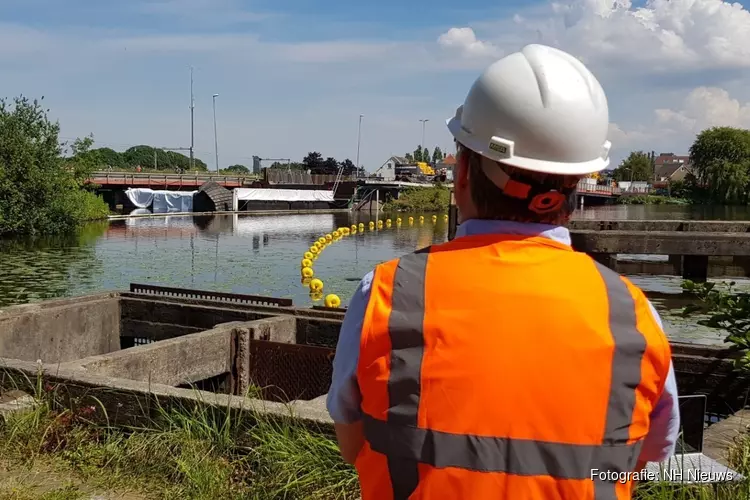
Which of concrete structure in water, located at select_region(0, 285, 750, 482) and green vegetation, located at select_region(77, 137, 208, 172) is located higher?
green vegetation, located at select_region(77, 137, 208, 172)

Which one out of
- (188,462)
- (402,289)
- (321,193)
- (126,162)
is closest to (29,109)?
(321,193)

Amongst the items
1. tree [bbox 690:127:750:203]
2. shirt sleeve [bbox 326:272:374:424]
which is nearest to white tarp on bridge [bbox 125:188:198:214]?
shirt sleeve [bbox 326:272:374:424]

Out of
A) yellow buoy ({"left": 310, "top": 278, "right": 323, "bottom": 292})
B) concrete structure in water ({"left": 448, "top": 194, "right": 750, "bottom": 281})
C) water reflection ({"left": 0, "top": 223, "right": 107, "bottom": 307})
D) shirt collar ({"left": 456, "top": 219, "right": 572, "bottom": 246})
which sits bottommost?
water reflection ({"left": 0, "top": 223, "right": 107, "bottom": 307})

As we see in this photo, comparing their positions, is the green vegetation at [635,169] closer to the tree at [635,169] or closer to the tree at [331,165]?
the tree at [635,169]

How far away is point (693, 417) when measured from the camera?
3.40 m

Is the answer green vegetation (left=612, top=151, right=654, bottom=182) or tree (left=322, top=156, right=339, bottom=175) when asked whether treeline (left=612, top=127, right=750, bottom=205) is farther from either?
tree (left=322, top=156, right=339, bottom=175)

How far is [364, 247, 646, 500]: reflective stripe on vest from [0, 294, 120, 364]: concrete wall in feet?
22.7

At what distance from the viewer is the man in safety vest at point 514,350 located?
1.54m

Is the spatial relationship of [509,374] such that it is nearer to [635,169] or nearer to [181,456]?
[181,456]

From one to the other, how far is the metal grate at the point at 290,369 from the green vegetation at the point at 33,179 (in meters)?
32.0

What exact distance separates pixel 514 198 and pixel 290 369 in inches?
213

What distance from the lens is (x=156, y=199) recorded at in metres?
55.0

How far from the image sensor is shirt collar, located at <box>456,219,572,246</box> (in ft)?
5.51

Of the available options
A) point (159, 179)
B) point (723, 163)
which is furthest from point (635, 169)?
point (159, 179)
